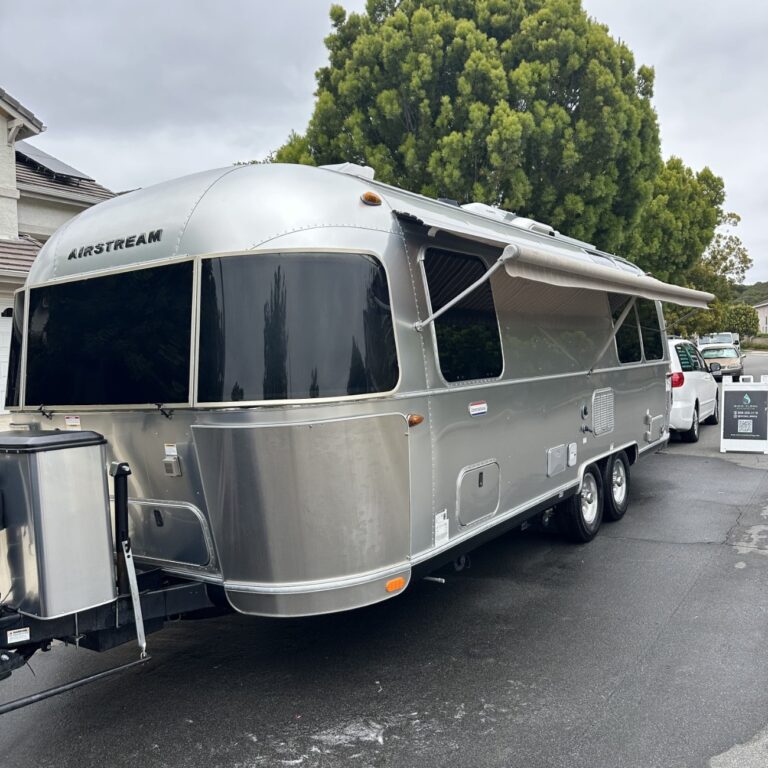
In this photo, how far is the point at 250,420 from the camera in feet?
11.6

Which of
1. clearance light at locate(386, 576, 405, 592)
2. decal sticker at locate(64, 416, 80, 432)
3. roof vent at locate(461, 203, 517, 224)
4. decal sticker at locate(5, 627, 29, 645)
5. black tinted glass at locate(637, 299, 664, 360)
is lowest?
clearance light at locate(386, 576, 405, 592)

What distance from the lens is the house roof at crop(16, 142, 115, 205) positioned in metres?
13.1

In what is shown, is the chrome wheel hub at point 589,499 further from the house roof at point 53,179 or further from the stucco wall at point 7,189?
the house roof at point 53,179

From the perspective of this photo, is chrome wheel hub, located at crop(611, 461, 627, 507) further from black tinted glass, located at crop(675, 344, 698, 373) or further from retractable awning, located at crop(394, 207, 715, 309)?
black tinted glass, located at crop(675, 344, 698, 373)

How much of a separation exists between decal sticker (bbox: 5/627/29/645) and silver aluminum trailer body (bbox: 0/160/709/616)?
0.18 meters

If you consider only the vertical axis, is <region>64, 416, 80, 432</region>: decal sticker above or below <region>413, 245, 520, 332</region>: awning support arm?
below

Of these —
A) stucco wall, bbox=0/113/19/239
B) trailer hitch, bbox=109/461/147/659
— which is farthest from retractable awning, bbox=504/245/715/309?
stucco wall, bbox=0/113/19/239

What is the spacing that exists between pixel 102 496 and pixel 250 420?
78 centimetres

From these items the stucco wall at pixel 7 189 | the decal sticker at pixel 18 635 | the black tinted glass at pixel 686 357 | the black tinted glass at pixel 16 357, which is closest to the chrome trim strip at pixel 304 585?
the decal sticker at pixel 18 635

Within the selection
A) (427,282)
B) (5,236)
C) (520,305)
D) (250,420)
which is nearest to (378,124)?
(5,236)

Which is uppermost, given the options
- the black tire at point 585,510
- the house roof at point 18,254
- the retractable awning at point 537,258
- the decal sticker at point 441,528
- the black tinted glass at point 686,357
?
the house roof at point 18,254

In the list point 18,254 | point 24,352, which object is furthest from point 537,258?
point 18,254

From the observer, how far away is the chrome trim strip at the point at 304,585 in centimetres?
359

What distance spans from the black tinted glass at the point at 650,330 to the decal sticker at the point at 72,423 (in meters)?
5.99
